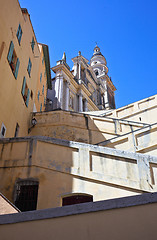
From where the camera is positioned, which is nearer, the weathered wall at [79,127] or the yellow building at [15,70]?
the yellow building at [15,70]

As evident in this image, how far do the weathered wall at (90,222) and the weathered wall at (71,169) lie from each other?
331 cm

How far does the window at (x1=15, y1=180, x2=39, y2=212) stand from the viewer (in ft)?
24.7

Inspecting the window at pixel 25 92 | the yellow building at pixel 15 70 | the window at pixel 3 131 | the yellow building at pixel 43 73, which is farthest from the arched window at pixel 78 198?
the yellow building at pixel 43 73

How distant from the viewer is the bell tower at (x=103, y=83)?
40.1m

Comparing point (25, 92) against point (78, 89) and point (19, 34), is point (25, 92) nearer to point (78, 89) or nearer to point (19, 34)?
point (19, 34)

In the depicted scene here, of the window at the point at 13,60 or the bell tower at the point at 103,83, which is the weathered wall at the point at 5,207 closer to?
the window at the point at 13,60

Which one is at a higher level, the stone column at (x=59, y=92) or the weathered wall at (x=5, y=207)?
the stone column at (x=59, y=92)

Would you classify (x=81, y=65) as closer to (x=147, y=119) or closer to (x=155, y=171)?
(x=147, y=119)

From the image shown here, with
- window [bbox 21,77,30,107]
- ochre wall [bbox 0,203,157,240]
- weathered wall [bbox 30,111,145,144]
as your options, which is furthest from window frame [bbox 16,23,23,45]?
ochre wall [bbox 0,203,157,240]

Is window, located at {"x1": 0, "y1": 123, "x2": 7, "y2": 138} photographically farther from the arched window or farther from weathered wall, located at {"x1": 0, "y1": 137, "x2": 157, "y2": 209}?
the arched window

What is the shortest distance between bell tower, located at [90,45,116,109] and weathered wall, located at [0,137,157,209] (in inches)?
1169

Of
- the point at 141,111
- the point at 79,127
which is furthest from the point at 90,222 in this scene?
the point at 141,111

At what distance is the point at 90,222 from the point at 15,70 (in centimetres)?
1014

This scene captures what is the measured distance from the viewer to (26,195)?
7750 mm
